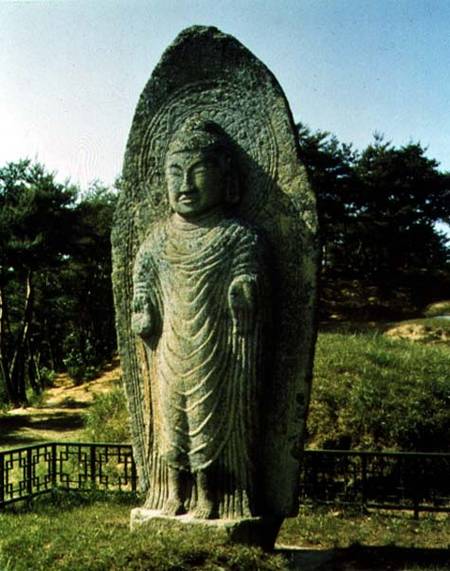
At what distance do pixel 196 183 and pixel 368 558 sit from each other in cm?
357

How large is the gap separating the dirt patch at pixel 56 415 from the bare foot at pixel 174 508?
9.46 meters

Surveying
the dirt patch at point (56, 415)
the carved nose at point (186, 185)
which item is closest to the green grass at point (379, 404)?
the carved nose at point (186, 185)

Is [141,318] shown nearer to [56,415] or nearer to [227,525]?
[227,525]

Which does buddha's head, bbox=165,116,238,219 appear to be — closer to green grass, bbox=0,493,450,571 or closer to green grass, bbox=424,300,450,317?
green grass, bbox=0,493,450,571

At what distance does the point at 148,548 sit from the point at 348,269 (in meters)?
24.5

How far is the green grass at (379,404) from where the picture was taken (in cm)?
1055

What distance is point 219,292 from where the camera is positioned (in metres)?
5.86

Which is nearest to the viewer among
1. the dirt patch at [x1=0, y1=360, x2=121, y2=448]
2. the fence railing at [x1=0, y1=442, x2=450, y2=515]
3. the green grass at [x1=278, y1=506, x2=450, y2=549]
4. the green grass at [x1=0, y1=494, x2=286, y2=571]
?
the green grass at [x1=0, y1=494, x2=286, y2=571]

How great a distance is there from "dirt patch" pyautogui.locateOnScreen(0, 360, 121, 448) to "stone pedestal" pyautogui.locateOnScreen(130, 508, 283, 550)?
9.41 m

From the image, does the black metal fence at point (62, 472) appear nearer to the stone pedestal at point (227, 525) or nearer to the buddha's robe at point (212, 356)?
the stone pedestal at point (227, 525)

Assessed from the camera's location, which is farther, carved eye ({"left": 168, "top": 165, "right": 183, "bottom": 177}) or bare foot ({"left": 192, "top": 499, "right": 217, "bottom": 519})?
carved eye ({"left": 168, "top": 165, "right": 183, "bottom": 177})

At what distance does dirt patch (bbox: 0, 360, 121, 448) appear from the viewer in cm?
1672

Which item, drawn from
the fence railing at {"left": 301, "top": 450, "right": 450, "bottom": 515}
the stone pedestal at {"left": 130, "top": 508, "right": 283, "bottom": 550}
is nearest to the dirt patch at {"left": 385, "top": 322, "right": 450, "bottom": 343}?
the fence railing at {"left": 301, "top": 450, "right": 450, "bottom": 515}

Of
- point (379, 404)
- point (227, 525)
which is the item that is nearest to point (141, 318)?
point (227, 525)
